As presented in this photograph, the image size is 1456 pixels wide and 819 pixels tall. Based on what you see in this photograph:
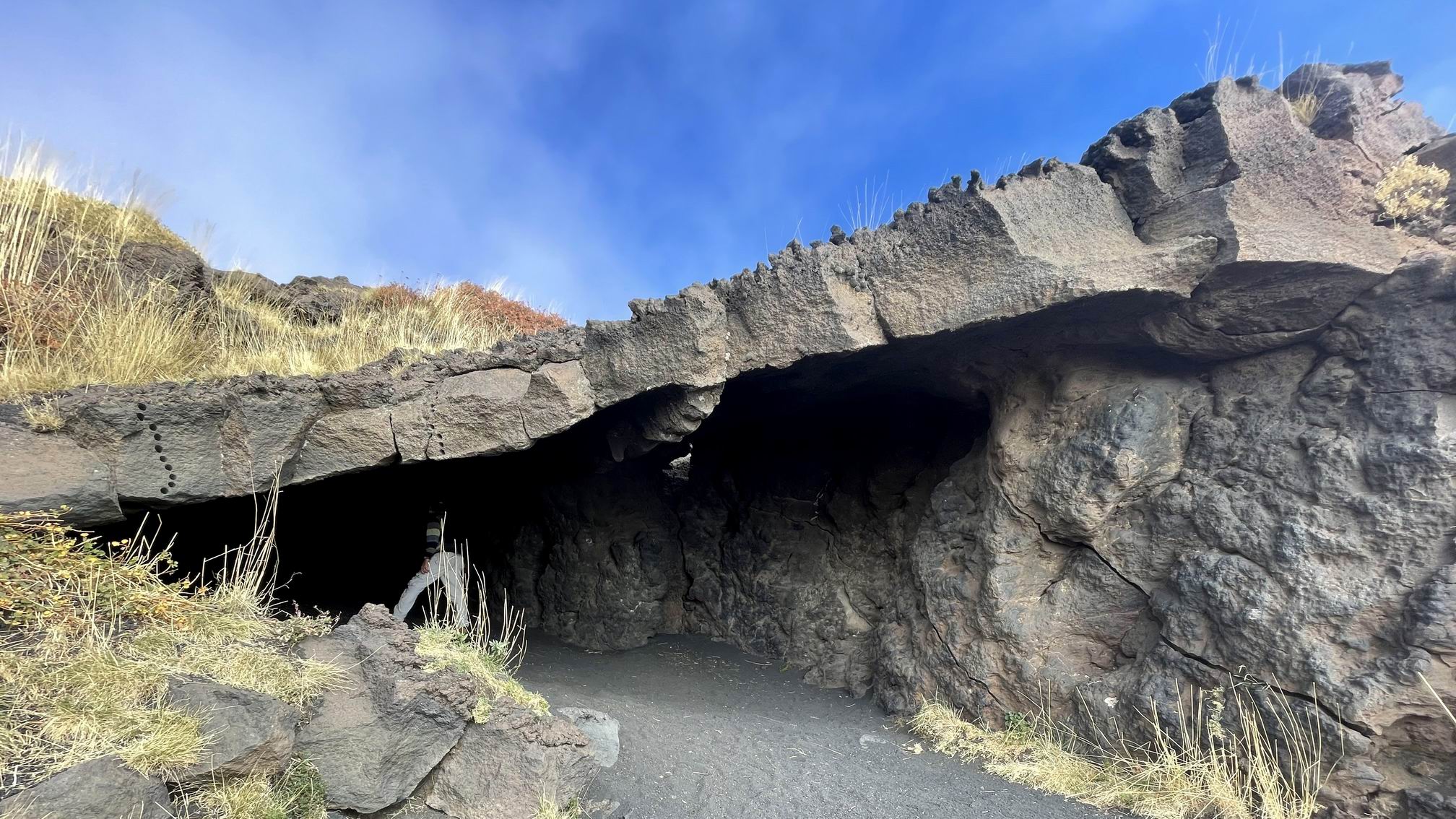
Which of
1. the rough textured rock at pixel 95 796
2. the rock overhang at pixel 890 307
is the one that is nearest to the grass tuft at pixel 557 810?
the rough textured rock at pixel 95 796

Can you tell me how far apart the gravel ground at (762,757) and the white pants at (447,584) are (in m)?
0.83

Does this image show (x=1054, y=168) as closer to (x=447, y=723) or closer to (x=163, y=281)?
(x=447, y=723)

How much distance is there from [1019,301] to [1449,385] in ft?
7.00

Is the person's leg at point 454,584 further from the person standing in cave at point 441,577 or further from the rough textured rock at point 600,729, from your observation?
the rough textured rock at point 600,729

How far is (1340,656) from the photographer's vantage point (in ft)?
11.5

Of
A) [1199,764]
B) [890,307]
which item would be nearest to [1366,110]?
[890,307]

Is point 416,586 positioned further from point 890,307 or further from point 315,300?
point 315,300

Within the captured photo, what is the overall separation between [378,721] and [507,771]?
25.4 inches

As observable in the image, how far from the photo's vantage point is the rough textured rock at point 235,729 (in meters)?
2.86

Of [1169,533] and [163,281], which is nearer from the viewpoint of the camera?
[1169,533]

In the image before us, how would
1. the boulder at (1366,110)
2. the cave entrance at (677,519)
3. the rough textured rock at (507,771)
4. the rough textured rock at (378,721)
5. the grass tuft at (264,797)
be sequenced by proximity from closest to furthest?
the grass tuft at (264,797)
the rough textured rock at (378,721)
the rough textured rock at (507,771)
the boulder at (1366,110)
the cave entrance at (677,519)

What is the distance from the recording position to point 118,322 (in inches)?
192

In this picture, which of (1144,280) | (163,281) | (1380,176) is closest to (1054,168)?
(1144,280)

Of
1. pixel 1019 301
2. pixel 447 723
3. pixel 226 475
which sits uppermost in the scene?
pixel 1019 301
